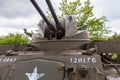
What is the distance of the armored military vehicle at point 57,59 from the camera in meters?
10.6

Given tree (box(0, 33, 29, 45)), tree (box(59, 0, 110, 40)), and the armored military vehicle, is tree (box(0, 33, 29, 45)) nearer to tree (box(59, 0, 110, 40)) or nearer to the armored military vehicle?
tree (box(59, 0, 110, 40))

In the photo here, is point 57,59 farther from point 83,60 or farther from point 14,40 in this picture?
point 14,40

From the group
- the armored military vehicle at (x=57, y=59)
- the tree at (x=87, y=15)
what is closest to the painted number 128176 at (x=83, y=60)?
the armored military vehicle at (x=57, y=59)

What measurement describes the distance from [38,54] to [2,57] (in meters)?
1.07

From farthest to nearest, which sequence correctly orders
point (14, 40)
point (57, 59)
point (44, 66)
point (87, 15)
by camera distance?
point (14, 40) → point (87, 15) → point (57, 59) → point (44, 66)

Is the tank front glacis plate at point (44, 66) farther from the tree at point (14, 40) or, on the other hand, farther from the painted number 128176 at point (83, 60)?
the tree at point (14, 40)

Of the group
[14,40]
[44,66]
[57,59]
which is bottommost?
[44,66]

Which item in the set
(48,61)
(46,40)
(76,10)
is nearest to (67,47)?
(46,40)

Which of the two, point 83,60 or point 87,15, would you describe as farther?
point 87,15

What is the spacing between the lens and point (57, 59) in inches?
435

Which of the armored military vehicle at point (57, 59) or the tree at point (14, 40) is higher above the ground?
the tree at point (14, 40)

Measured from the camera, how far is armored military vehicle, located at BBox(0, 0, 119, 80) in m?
10.6

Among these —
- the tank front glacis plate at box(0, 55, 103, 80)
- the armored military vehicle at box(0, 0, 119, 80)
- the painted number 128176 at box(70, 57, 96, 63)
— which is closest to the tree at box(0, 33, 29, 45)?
the armored military vehicle at box(0, 0, 119, 80)

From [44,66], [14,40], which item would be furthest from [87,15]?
[44,66]
